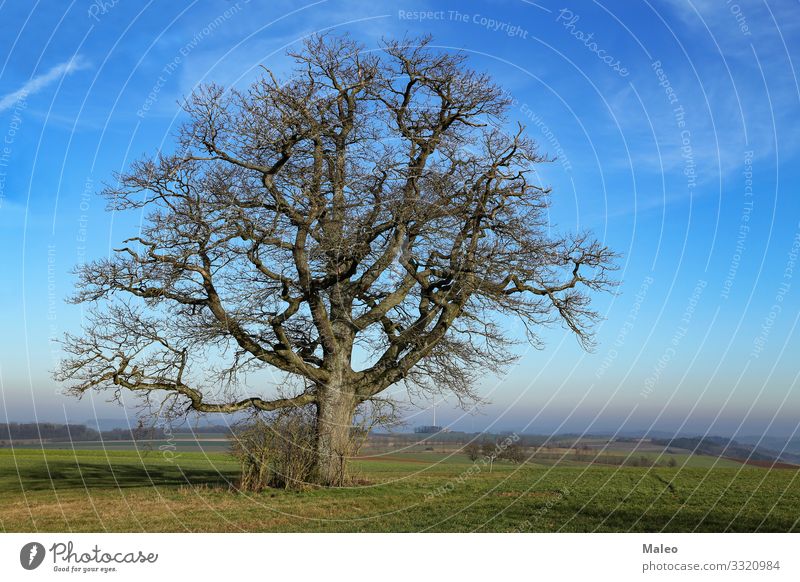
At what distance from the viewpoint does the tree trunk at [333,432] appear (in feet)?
Answer: 70.0

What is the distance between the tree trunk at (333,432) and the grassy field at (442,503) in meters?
1.07

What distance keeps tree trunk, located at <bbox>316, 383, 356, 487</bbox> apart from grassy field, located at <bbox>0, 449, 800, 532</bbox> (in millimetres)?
1071

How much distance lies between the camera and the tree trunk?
21344mm

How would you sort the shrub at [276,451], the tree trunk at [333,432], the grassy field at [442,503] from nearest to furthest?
the grassy field at [442,503] → the shrub at [276,451] → the tree trunk at [333,432]

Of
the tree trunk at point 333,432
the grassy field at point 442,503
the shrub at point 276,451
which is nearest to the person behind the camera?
the grassy field at point 442,503

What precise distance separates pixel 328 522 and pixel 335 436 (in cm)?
587

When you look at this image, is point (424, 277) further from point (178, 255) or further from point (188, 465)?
point (188, 465)

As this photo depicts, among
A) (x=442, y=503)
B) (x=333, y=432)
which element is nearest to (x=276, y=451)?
(x=333, y=432)

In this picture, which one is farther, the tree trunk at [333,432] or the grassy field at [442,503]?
the tree trunk at [333,432]

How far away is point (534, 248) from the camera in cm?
2186

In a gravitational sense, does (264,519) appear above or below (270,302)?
below

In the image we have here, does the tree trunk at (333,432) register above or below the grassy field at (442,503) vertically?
above

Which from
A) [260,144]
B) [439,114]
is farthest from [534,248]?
[260,144]

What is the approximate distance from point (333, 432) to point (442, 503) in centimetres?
501
